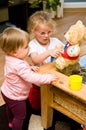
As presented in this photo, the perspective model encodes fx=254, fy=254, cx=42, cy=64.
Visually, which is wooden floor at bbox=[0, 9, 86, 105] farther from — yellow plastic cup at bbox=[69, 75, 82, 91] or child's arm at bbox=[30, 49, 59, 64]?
yellow plastic cup at bbox=[69, 75, 82, 91]

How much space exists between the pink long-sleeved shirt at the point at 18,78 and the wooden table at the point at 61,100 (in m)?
0.08

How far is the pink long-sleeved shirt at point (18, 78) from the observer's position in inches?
52.5

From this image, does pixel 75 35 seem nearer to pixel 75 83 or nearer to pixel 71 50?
pixel 71 50

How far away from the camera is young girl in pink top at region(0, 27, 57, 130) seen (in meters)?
1.33

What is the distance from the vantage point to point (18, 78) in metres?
1.40

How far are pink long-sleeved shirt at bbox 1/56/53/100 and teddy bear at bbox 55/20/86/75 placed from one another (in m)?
0.11

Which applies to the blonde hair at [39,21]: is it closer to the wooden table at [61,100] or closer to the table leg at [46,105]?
the wooden table at [61,100]

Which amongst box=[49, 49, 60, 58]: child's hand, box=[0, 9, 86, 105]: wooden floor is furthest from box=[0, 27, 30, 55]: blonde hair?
box=[0, 9, 86, 105]: wooden floor

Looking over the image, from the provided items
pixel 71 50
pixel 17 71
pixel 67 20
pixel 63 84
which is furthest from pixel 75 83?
pixel 67 20

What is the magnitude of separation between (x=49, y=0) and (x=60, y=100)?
2192 mm

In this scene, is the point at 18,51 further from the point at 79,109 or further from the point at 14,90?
the point at 79,109

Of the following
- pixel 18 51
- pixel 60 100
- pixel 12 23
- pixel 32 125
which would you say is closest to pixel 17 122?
pixel 32 125

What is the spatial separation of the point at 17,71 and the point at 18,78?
0.06 metres

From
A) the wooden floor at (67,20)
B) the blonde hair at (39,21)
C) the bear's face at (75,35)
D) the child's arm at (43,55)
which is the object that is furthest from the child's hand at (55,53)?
the wooden floor at (67,20)
